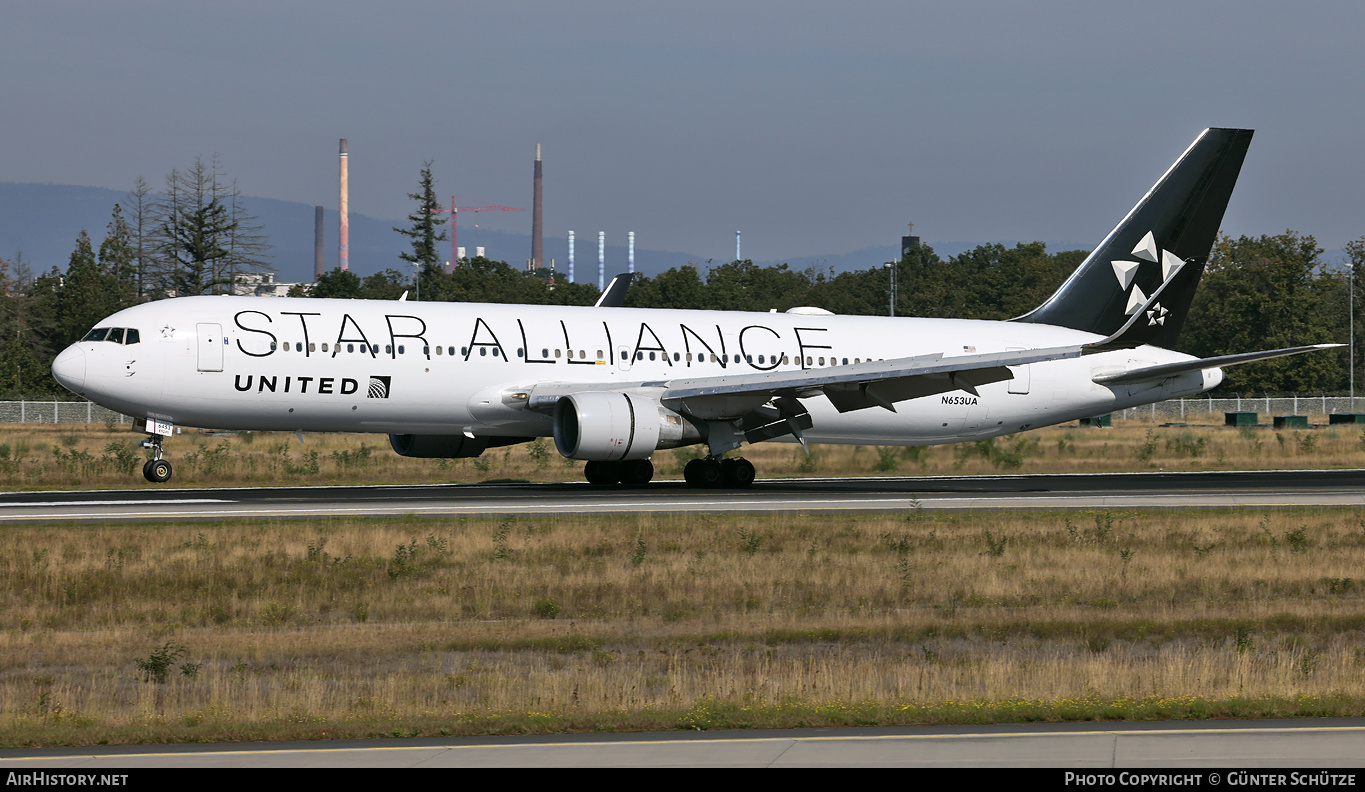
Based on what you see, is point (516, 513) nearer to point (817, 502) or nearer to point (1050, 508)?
point (817, 502)

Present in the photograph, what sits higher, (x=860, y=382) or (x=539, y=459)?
(x=860, y=382)

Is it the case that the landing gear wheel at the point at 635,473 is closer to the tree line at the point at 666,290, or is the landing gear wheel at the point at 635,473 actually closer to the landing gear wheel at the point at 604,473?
the landing gear wheel at the point at 604,473

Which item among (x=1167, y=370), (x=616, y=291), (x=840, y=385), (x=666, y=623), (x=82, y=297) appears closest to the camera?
(x=666, y=623)

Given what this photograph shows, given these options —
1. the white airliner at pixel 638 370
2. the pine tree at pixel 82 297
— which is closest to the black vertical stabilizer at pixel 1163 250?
the white airliner at pixel 638 370

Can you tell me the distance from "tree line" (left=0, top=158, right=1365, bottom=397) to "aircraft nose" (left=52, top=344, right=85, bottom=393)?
57996 millimetres

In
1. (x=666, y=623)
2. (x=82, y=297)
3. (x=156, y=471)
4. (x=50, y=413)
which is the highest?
(x=82, y=297)

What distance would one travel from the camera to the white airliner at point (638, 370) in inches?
1180

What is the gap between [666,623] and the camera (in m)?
17.1

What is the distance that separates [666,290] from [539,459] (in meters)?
77.8

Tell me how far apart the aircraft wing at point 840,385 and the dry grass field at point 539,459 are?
7.05m

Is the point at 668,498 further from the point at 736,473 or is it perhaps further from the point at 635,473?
the point at 635,473

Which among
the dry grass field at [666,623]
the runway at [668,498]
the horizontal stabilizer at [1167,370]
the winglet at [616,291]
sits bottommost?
the dry grass field at [666,623]

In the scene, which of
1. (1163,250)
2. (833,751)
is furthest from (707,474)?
(833,751)

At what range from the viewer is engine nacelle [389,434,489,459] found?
3356 centimetres
